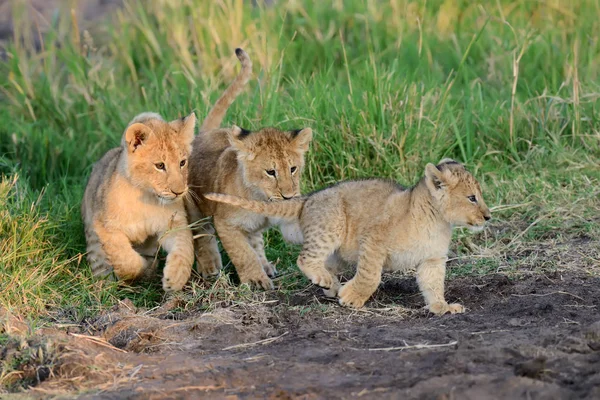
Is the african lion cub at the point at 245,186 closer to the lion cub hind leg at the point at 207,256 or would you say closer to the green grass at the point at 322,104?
the lion cub hind leg at the point at 207,256

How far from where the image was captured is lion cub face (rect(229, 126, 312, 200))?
664 cm

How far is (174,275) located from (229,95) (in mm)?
1633

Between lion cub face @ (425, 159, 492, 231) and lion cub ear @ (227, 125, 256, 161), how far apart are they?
1.26 meters

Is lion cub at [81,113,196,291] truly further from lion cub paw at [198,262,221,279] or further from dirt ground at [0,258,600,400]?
dirt ground at [0,258,600,400]

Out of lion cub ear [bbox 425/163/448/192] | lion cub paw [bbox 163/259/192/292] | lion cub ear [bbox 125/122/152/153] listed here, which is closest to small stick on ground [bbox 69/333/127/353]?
lion cub paw [bbox 163/259/192/292]

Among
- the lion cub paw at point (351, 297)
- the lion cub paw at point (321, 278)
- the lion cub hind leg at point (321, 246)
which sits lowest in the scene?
the lion cub paw at point (351, 297)

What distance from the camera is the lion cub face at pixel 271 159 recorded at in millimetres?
6637

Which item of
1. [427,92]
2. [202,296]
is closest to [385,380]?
Result: [202,296]

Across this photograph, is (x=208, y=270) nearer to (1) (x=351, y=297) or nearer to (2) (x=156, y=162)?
(2) (x=156, y=162)

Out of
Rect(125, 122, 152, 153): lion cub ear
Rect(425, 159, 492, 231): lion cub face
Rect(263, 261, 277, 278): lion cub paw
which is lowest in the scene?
Rect(263, 261, 277, 278): lion cub paw

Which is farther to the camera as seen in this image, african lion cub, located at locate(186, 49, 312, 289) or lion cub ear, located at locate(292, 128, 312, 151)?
lion cub ear, located at locate(292, 128, 312, 151)

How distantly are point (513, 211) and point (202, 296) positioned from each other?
8.33 ft

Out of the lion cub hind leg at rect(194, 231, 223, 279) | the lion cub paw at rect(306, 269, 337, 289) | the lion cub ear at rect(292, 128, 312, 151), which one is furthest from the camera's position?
the lion cub hind leg at rect(194, 231, 223, 279)

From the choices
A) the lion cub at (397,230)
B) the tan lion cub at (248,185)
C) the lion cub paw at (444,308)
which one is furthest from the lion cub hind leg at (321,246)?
the lion cub paw at (444,308)
